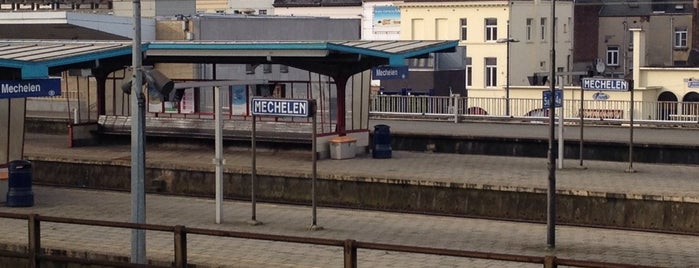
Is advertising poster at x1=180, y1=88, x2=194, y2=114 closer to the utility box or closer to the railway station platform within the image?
the railway station platform

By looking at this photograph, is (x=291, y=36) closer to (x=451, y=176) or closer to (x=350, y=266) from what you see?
(x=451, y=176)

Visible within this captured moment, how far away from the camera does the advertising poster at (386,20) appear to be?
75.2m

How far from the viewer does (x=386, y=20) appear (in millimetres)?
75750

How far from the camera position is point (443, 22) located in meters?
63.8

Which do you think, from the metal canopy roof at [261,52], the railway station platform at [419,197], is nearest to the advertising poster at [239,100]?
the railway station platform at [419,197]

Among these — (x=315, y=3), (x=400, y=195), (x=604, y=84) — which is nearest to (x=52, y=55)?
(x=400, y=195)

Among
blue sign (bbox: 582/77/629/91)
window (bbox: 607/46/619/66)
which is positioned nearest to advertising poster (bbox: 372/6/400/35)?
window (bbox: 607/46/619/66)

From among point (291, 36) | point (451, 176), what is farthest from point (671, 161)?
point (291, 36)

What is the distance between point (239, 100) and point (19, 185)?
1030 cm

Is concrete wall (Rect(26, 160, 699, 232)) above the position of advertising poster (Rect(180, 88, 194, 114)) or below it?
below

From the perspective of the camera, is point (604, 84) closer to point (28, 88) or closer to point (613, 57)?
point (28, 88)

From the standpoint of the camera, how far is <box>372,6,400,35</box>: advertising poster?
75188 millimetres

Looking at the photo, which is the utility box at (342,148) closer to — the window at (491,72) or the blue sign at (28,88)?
the blue sign at (28,88)

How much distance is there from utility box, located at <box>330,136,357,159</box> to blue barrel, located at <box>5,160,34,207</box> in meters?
8.07
